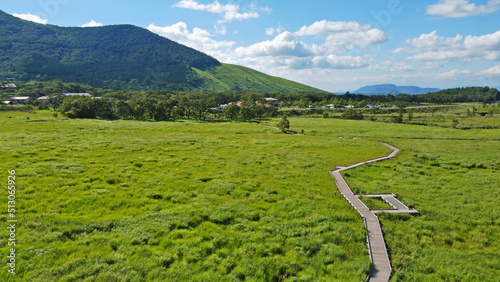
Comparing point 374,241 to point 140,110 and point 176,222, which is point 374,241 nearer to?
point 176,222

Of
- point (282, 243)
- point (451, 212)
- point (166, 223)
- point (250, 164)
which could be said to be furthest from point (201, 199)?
point (451, 212)

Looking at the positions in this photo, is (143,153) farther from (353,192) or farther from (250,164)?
(353,192)

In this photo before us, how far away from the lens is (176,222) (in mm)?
17234

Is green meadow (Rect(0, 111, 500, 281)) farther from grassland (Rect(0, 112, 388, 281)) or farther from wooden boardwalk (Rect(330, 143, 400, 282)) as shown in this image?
wooden boardwalk (Rect(330, 143, 400, 282))

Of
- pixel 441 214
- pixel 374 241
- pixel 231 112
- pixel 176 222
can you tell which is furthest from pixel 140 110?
pixel 441 214

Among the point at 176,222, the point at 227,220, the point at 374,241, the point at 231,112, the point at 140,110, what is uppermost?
the point at 231,112

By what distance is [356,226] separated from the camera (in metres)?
18.3

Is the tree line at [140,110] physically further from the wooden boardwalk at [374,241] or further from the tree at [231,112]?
the wooden boardwalk at [374,241]

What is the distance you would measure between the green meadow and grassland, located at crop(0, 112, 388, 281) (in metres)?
0.08

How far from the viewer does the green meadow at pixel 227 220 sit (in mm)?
13062

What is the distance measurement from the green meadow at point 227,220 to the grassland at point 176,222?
0.25ft

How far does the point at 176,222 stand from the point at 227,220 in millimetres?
3594

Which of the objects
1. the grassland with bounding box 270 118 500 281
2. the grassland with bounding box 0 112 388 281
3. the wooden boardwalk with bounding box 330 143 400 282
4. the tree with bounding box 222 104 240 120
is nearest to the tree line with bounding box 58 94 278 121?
the tree with bounding box 222 104 240 120

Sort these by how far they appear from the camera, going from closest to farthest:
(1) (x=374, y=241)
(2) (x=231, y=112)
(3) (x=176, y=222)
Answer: (1) (x=374, y=241), (3) (x=176, y=222), (2) (x=231, y=112)
